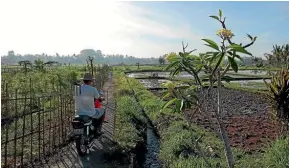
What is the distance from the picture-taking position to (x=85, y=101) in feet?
20.0

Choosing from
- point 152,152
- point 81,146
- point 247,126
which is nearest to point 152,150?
point 152,152

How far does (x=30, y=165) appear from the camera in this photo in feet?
18.2

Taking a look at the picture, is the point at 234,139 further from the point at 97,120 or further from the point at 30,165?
the point at 30,165

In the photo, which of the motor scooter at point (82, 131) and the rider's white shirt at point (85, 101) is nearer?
the motor scooter at point (82, 131)

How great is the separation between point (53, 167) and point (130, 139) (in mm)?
2130

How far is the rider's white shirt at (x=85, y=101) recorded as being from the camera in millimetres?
6102

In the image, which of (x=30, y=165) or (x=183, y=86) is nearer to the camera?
(x=183, y=86)

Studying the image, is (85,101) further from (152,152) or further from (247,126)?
(247,126)

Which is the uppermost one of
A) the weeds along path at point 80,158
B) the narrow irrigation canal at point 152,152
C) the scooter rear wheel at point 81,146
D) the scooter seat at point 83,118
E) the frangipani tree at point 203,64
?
the frangipani tree at point 203,64

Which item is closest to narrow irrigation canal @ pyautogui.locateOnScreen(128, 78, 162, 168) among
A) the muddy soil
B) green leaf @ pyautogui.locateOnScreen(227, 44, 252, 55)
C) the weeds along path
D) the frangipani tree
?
the weeds along path

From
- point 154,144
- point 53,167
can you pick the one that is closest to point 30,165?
point 53,167

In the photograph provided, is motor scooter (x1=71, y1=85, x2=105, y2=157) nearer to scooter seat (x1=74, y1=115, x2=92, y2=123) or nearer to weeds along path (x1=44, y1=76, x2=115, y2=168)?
scooter seat (x1=74, y1=115, x2=92, y2=123)

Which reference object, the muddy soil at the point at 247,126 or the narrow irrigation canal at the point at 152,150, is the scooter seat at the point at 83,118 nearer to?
the narrow irrigation canal at the point at 152,150

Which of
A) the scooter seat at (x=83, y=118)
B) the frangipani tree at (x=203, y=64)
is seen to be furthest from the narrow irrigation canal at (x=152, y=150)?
the frangipani tree at (x=203, y=64)
